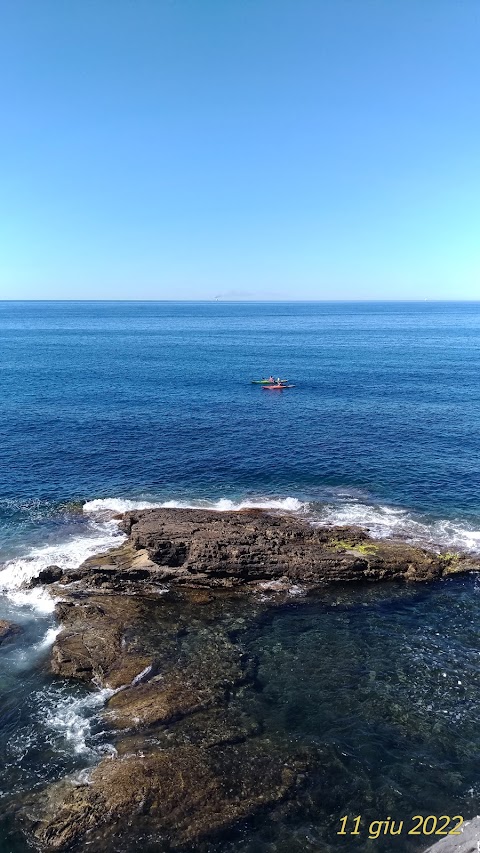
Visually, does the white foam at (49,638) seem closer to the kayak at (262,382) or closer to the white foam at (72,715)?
the white foam at (72,715)

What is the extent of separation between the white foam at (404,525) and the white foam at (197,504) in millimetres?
4073

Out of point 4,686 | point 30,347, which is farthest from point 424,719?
point 30,347

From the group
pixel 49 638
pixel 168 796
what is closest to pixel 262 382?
pixel 49 638

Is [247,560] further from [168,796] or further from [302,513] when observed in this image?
[168,796]

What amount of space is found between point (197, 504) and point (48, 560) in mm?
17191

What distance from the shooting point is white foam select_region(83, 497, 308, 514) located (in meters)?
56.0

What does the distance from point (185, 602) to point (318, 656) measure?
1173 centimetres

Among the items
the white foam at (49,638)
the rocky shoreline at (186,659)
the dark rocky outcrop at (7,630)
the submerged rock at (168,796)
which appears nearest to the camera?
the submerged rock at (168,796)

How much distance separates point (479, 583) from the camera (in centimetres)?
4331

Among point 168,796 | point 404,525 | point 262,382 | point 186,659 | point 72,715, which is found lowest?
point 168,796

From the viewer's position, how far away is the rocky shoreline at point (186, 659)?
2420cm

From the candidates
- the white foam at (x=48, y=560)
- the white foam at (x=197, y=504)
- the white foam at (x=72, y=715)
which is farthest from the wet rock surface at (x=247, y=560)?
the white foam at (x=72, y=715)

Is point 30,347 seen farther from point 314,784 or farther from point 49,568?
point 314,784

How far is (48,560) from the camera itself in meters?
46.0
